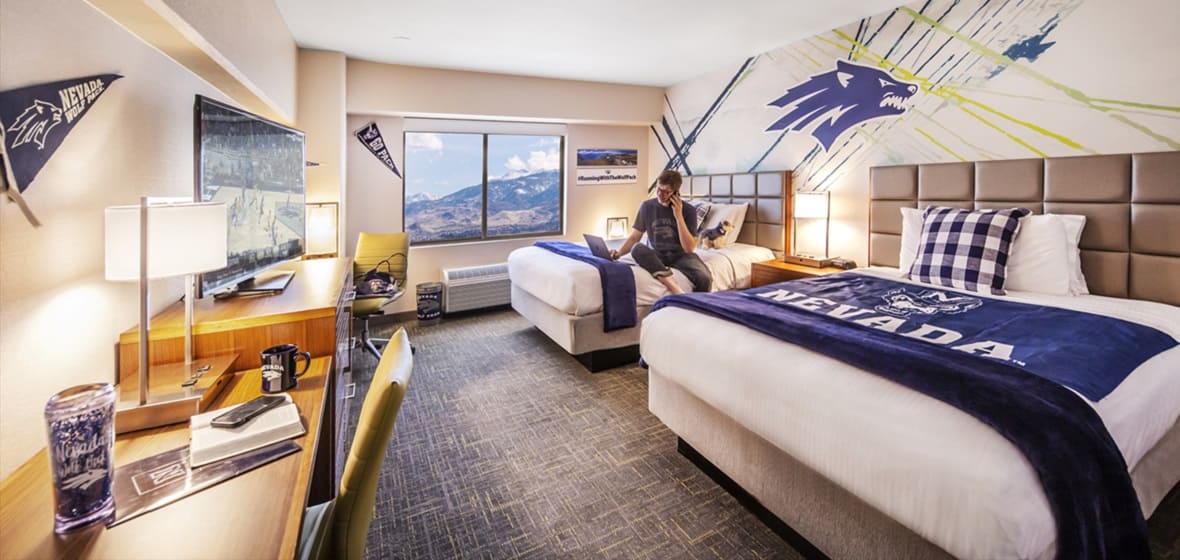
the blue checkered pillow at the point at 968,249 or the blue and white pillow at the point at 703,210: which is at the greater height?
the blue and white pillow at the point at 703,210

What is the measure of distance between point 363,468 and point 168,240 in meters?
0.85

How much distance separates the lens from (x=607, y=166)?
6.34 meters

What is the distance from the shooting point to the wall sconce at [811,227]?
4.06m

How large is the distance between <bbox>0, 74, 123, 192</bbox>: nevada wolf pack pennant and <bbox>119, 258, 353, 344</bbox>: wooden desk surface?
1.95ft

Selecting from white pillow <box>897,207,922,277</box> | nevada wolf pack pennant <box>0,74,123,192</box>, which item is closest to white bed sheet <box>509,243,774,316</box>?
white pillow <box>897,207,922,277</box>

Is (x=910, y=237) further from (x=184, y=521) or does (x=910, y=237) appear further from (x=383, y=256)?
(x=383, y=256)

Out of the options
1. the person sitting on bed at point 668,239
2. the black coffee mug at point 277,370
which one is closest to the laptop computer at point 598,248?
the person sitting on bed at point 668,239

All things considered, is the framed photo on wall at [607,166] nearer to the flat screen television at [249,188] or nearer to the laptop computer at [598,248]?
the laptop computer at [598,248]

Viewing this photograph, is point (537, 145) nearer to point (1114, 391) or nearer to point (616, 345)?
point (616, 345)

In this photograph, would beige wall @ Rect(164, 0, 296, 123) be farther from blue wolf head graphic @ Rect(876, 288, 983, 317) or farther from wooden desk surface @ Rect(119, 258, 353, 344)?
blue wolf head graphic @ Rect(876, 288, 983, 317)

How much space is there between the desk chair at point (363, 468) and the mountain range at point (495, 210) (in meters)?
4.57

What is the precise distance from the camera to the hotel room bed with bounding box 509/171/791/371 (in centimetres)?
360

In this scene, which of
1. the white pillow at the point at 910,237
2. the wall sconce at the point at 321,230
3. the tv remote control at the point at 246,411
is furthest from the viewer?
the wall sconce at the point at 321,230

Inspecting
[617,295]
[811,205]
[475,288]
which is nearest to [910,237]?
[811,205]
